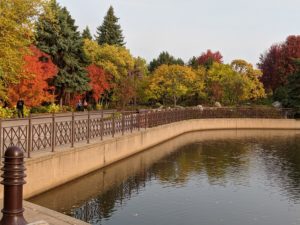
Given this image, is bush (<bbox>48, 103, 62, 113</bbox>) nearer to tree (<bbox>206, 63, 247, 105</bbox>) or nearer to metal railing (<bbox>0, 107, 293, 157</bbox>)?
metal railing (<bbox>0, 107, 293, 157</bbox>)

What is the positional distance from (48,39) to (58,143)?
31.1 m

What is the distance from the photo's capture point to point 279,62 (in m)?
70.5

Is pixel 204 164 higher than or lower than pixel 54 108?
lower

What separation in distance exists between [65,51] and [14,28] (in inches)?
1099

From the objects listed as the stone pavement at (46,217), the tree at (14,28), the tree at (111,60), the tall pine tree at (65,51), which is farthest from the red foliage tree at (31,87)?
the stone pavement at (46,217)

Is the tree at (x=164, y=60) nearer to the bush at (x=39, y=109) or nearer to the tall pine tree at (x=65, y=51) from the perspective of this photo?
the tall pine tree at (x=65, y=51)

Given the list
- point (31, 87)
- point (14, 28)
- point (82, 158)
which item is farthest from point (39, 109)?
point (82, 158)

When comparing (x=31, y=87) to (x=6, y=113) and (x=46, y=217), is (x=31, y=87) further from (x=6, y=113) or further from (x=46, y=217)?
(x=46, y=217)

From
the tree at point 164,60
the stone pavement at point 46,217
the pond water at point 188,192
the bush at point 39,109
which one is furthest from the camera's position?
the tree at point 164,60

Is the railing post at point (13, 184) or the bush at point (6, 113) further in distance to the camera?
the bush at point (6, 113)

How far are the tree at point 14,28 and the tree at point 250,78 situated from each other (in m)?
43.7

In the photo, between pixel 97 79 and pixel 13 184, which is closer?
pixel 13 184

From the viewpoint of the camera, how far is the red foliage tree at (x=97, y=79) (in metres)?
52.7

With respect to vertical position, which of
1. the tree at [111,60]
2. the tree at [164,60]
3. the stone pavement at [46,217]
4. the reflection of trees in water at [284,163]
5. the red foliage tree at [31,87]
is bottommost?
the reflection of trees in water at [284,163]
